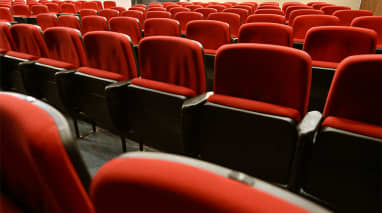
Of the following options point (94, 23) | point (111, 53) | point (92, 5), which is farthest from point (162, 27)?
point (92, 5)

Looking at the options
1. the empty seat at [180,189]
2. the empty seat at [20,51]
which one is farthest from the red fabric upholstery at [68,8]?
the empty seat at [180,189]

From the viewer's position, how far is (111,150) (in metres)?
0.75

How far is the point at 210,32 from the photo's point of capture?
36.4 inches

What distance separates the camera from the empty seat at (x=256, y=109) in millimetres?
434

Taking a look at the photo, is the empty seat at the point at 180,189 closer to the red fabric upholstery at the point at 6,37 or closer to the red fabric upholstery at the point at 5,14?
the red fabric upholstery at the point at 6,37

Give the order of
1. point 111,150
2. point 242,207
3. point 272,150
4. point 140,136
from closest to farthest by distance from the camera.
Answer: point 242,207 < point 272,150 < point 140,136 < point 111,150

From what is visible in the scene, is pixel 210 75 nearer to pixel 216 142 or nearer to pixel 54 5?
pixel 216 142

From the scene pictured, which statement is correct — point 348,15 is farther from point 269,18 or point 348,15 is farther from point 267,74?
point 267,74

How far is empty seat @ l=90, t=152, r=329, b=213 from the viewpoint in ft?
0.42

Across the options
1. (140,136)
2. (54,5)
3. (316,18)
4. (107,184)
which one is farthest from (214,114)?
(54,5)

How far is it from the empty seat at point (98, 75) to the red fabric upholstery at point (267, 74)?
0.87 ft

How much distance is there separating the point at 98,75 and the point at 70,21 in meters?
0.81

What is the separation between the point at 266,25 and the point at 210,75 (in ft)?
0.78

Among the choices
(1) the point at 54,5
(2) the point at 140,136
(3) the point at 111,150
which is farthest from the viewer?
(1) the point at 54,5
